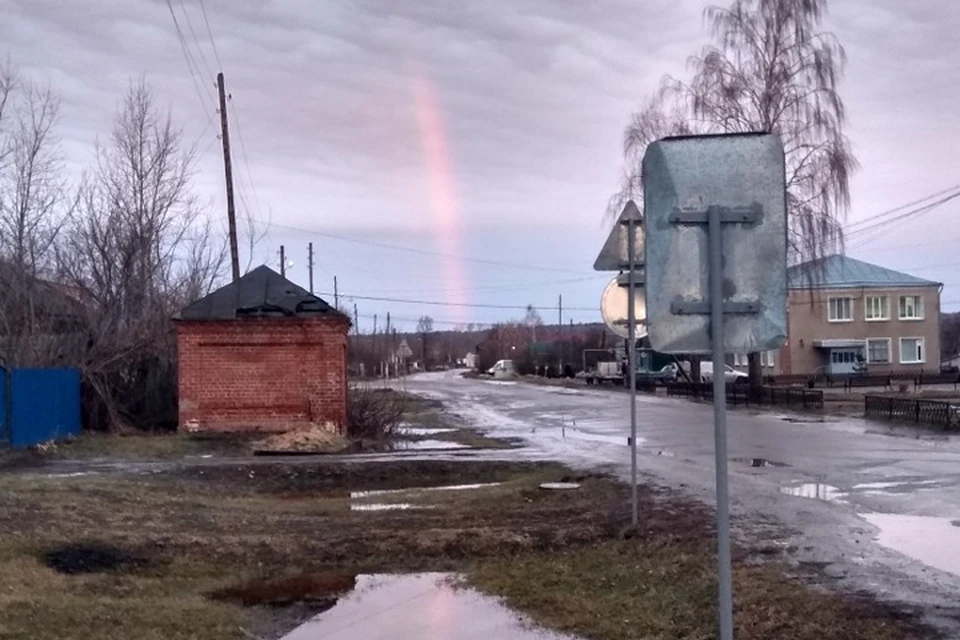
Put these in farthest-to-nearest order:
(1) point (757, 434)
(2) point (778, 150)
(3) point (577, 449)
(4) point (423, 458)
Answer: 1. (1) point (757, 434)
2. (3) point (577, 449)
3. (4) point (423, 458)
4. (2) point (778, 150)

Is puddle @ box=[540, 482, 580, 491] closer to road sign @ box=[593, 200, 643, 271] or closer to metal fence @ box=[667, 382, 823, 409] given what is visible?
road sign @ box=[593, 200, 643, 271]

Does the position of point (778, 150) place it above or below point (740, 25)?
below

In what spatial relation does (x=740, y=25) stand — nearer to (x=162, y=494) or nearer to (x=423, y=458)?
(x=423, y=458)

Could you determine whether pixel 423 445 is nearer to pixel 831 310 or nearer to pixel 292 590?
pixel 292 590

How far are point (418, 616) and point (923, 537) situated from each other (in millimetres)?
4711

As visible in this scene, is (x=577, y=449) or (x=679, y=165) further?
(x=577, y=449)

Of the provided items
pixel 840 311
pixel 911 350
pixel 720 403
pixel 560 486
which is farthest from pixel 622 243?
pixel 911 350

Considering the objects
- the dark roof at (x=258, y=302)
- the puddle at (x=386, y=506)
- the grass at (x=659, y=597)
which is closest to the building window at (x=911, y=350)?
the dark roof at (x=258, y=302)

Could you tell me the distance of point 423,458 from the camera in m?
20.3

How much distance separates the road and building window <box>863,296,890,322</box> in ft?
133

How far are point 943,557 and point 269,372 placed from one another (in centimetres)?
1861

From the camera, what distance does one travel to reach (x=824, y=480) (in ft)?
51.0

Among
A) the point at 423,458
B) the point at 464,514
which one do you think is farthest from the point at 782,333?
the point at 423,458

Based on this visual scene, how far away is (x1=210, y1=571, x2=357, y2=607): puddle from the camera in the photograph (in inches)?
362
